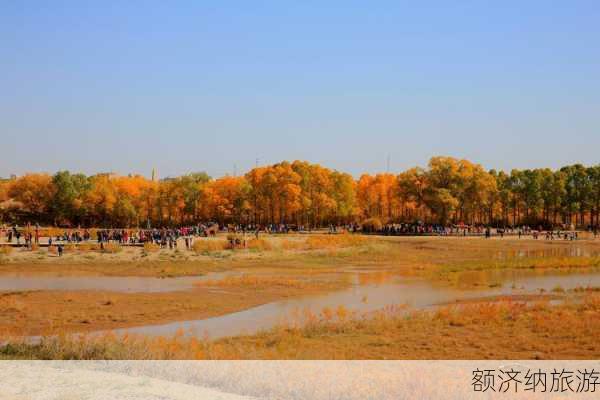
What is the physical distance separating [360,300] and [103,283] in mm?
15742

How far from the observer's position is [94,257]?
54.8 meters

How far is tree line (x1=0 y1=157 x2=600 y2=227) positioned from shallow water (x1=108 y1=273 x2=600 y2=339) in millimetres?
62118

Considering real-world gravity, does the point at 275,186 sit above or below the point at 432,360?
above

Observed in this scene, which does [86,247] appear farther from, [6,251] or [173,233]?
[173,233]

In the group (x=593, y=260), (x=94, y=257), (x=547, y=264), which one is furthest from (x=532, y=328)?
(x=94, y=257)

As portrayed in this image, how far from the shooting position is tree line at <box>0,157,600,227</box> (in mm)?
111812

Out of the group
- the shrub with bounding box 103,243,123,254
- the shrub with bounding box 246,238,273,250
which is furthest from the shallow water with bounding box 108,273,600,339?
the shrub with bounding box 103,243,123,254

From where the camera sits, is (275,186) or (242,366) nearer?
(242,366)

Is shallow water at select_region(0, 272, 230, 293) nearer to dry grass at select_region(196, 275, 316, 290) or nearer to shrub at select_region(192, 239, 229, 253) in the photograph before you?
dry grass at select_region(196, 275, 316, 290)

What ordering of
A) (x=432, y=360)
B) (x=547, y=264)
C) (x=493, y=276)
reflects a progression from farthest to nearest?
(x=547, y=264) < (x=493, y=276) < (x=432, y=360)

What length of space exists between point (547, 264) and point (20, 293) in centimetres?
3714

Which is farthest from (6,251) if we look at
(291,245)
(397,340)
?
(397,340)

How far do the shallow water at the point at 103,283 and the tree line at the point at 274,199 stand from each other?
215ft

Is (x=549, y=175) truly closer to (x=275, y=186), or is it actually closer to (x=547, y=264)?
(x=275, y=186)
